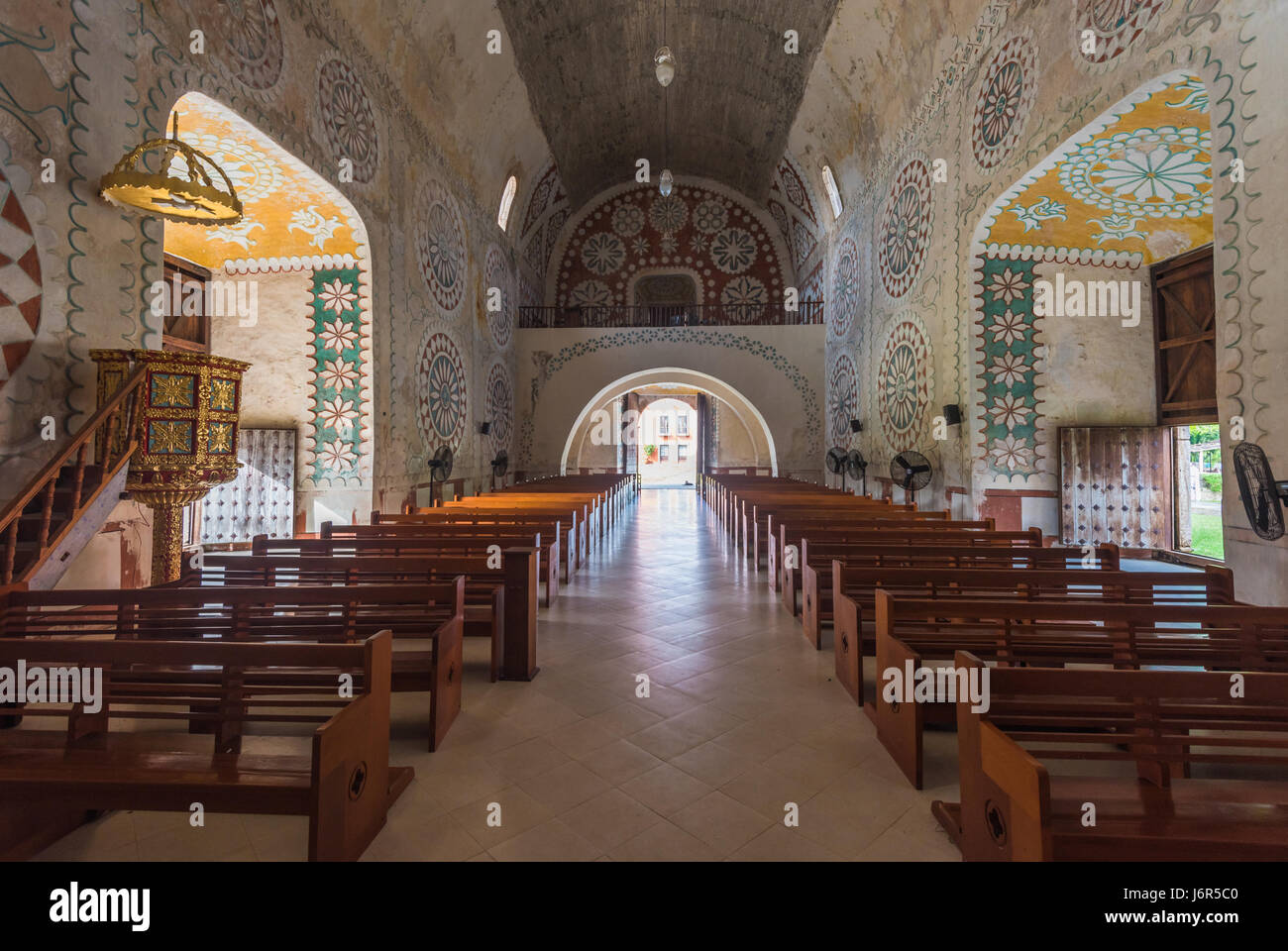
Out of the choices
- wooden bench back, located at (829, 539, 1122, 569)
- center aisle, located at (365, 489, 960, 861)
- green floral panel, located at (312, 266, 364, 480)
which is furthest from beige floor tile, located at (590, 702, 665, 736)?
green floral panel, located at (312, 266, 364, 480)

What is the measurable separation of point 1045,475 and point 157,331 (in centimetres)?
850

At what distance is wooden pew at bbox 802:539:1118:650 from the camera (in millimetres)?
3668

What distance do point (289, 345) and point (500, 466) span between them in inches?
196

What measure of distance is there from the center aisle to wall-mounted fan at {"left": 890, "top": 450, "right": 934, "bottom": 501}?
4.20 m

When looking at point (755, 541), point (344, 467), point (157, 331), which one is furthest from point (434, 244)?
point (755, 541)

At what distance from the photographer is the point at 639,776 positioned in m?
2.33

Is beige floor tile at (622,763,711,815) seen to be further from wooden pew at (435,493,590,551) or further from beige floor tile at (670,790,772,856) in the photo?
wooden pew at (435,493,590,551)

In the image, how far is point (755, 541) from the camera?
6219 millimetres

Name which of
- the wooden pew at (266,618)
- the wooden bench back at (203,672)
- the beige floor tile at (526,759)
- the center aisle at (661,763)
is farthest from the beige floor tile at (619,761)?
the wooden bench back at (203,672)

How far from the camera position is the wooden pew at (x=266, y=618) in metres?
2.40

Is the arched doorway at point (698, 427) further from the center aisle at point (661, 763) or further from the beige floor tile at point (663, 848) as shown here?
the beige floor tile at point (663, 848)

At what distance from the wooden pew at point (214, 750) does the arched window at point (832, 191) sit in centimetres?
1193

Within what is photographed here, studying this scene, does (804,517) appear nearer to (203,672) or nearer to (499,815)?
(499,815)

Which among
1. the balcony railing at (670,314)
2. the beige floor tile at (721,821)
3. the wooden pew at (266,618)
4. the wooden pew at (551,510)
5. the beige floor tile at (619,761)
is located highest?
the balcony railing at (670,314)
